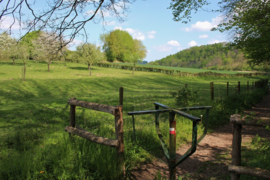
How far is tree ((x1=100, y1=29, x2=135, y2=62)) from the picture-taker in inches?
3489

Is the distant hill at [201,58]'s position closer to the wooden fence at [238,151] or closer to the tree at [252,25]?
the tree at [252,25]

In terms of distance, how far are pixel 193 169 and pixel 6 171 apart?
3.38 metres

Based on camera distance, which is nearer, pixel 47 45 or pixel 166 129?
pixel 166 129

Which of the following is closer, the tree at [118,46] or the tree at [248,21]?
the tree at [248,21]

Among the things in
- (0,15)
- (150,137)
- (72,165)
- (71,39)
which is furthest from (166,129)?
(0,15)

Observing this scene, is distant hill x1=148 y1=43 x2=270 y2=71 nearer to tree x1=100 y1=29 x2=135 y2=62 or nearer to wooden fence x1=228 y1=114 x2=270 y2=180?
tree x1=100 y1=29 x2=135 y2=62

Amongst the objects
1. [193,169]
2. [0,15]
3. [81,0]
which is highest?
[81,0]

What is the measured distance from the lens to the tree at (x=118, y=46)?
88625mm

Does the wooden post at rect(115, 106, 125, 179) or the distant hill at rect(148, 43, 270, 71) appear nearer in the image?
the wooden post at rect(115, 106, 125, 179)

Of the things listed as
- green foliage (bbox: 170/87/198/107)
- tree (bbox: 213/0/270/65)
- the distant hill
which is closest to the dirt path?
green foliage (bbox: 170/87/198/107)

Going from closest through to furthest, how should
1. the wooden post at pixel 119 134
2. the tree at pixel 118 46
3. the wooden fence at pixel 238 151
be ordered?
the wooden fence at pixel 238 151 < the wooden post at pixel 119 134 < the tree at pixel 118 46

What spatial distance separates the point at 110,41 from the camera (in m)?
88.4

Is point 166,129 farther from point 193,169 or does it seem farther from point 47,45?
point 47,45

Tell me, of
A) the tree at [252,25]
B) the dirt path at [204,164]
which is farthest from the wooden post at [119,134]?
the tree at [252,25]
